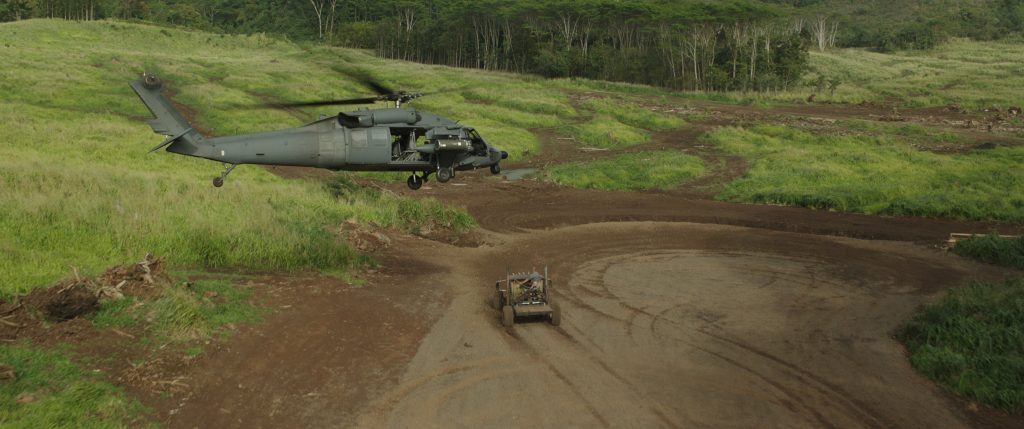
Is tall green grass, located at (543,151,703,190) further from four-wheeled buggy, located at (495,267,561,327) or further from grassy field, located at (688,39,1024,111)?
grassy field, located at (688,39,1024,111)

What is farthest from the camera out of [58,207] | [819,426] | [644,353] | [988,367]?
[58,207]

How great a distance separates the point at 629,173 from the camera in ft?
141

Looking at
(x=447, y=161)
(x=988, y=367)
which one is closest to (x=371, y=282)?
(x=447, y=161)

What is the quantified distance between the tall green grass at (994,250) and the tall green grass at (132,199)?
18.8 metres

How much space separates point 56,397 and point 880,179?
1551 inches

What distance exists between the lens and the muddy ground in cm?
1360

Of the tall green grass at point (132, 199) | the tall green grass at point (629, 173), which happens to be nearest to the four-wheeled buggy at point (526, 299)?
the tall green grass at point (132, 199)

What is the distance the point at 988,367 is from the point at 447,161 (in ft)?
53.6

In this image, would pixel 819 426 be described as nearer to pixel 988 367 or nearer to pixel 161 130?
pixel 988 367

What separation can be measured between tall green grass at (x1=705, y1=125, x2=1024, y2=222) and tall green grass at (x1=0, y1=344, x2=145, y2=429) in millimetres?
31661

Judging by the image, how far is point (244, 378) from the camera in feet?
46.2

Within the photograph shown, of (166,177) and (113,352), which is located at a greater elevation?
(166,177)

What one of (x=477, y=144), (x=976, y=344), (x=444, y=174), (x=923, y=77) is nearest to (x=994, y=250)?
(x=976, y=344)

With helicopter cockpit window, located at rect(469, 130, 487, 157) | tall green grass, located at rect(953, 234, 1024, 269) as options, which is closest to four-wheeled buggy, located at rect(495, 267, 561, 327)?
helicopter cockpit window, located at rect(469, 130, 487, 157)
